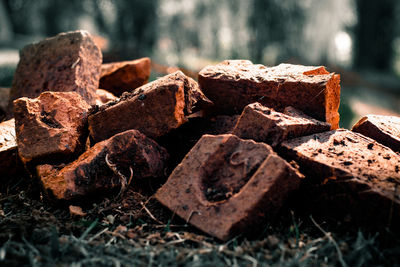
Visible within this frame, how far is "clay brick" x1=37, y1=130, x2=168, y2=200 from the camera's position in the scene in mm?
1902

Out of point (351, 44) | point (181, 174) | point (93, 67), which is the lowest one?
point (351, 44)

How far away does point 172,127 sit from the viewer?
206cm

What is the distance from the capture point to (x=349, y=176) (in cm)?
165

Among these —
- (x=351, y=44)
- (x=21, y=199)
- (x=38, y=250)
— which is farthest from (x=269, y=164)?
(x=351, y=44)

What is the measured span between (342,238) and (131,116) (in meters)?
1.34

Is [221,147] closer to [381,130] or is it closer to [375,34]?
[381,130]

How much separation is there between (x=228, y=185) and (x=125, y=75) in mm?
1916

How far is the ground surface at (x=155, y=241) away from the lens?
4.73 feet

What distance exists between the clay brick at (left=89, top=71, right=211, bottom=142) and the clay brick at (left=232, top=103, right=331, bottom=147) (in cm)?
38

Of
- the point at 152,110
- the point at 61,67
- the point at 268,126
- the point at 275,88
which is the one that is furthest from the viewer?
the point at 61,67

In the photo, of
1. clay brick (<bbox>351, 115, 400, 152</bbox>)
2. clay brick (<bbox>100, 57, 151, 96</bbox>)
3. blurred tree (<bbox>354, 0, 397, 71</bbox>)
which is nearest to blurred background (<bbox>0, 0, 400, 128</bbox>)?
blurred tree (<bbox>354, 0, 397, 71</bbox>)

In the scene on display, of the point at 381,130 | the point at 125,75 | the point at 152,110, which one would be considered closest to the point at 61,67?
the point at 125,75

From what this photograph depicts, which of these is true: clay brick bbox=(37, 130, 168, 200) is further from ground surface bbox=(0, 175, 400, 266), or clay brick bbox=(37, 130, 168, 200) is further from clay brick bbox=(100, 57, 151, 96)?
clay brick bbox=(100, 57, 151, 96)

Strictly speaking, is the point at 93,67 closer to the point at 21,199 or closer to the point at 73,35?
the point at 73,35
